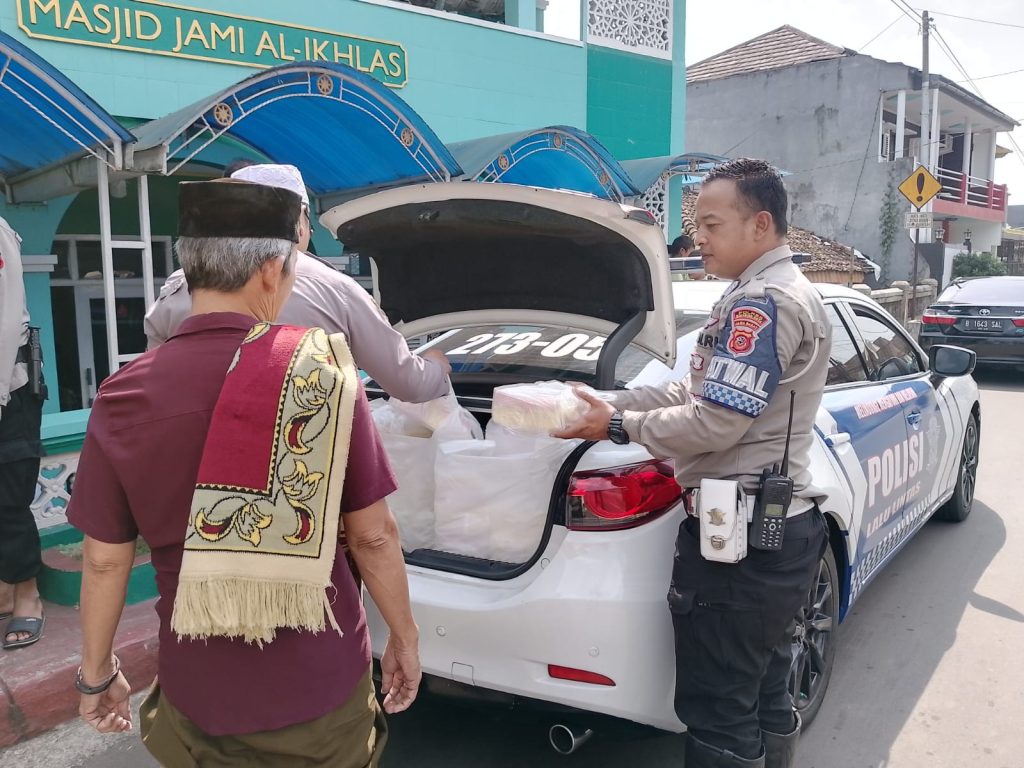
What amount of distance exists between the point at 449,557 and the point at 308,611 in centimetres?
122

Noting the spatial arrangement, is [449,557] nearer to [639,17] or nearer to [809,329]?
[809,329]

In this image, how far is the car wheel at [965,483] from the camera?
511cm

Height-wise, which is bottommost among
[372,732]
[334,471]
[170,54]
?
[372,732]

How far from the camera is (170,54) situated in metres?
6.85

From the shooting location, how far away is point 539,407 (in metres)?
2.33

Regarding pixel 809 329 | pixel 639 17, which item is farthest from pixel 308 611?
pixel 639 17

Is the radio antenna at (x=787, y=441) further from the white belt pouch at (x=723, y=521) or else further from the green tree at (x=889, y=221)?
the green tree at (x=889, y=221)

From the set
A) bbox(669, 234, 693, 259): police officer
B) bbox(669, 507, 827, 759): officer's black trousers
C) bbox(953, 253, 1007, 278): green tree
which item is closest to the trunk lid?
bbox(669, 507, 827, 759): officer's black trousers

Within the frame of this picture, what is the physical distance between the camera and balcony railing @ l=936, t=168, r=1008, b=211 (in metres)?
26.0

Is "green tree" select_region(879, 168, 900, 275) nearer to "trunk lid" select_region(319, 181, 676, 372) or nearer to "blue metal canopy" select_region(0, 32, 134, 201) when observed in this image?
"blue metal canopy" select_region(0, 32, 134, 201)

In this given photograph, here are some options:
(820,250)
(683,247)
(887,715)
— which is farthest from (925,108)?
(887,715)

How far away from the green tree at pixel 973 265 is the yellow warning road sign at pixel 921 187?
39.4ft

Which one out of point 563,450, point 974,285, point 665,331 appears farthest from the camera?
point 974,285

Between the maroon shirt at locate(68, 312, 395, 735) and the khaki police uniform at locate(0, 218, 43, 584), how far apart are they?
2180 mm
